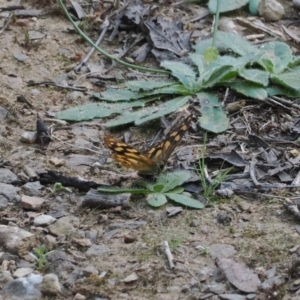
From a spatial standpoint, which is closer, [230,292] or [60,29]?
[230,292]

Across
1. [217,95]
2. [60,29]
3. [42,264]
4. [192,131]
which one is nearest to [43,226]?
[42,264]

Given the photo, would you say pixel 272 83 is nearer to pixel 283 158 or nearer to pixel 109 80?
pixel 283 158

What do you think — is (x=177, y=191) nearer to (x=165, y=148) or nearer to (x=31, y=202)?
(x=165, y=148)

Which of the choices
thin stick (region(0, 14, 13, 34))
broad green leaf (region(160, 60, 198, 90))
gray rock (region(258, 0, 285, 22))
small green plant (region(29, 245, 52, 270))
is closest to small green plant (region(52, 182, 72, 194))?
small green plant (region(29, 245, 52, 270))

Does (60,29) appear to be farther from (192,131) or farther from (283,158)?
(283,158)

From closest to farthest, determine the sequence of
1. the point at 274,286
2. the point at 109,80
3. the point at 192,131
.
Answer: the point at 274,286 → the point at 192,131 → the point at 109,80

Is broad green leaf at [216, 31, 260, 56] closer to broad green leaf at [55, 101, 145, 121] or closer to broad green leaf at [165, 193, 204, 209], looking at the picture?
broad green leaf at [55, 101, 145, 121]

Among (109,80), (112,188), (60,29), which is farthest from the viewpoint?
(60,29)
